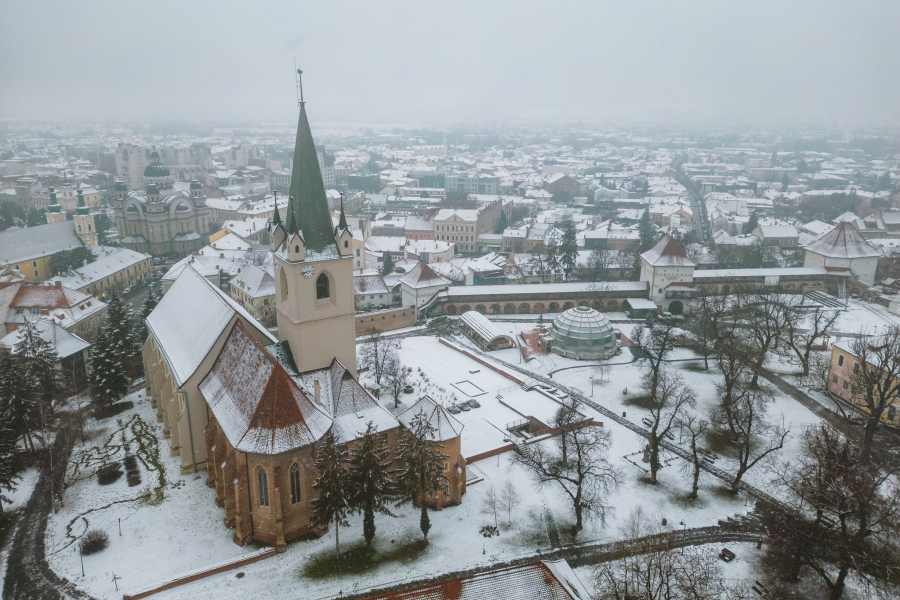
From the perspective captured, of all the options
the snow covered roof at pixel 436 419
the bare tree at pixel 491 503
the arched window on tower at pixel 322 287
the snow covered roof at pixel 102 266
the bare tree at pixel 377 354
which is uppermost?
the arched window on tower at pixel 322 287

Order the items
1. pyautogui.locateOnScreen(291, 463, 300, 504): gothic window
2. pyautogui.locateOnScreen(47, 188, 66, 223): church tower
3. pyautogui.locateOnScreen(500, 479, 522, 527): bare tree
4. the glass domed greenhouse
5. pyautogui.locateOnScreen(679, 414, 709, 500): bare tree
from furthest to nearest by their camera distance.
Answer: pyautogui.locateOnScreen(47, 188, 66, 223): church tower
the glass domed greenhouse
pyautogui.locateOnScreen(679, 414, 709, 500): bare tree
pyautogui.locateOnScreen(500, 479, 522, 527): bare tree
pyautogui.locateOnScreen(291, 463, 300, 504): gothic window

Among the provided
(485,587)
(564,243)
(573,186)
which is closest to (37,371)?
(485,587)

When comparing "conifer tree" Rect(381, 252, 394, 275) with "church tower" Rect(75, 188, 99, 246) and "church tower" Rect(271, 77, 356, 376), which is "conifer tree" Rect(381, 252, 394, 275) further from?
"church tower" Rect(271, 77, 356, 376)

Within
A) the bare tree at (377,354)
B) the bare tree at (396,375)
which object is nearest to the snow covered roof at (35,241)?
the bare tree at (377,354)

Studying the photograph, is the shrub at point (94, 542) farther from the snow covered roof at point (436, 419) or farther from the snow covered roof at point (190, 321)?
the snow covered roof at point (436, 419)

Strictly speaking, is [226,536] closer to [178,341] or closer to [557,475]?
[178,341]

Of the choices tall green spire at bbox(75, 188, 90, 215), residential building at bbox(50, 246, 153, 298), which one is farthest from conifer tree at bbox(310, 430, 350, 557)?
tall green spire at bbox(75, 188, 90, 215)

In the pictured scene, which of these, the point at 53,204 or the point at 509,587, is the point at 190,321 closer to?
the point at 509,587
